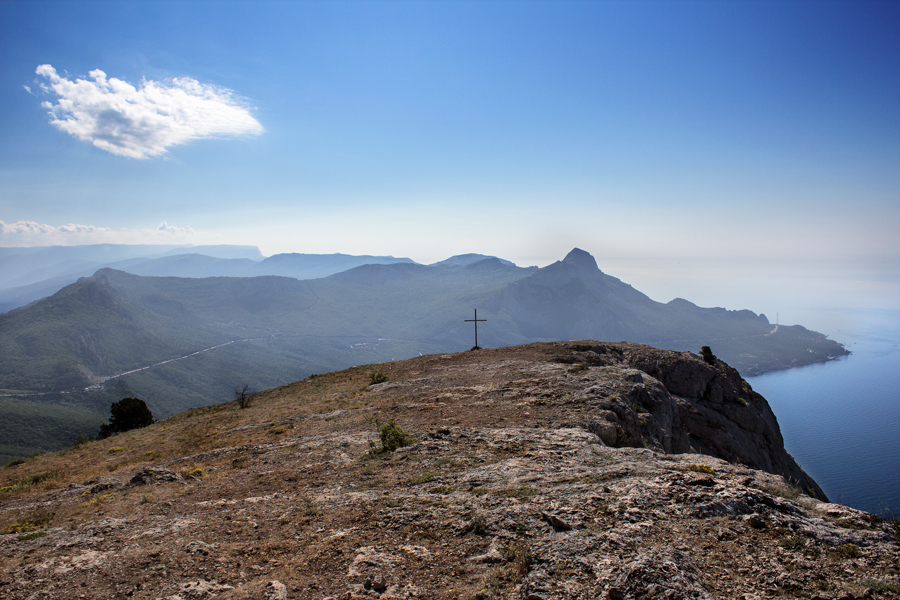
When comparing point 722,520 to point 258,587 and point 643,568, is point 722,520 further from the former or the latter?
point 258,587

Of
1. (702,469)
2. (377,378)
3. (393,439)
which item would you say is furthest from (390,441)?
(377,378)

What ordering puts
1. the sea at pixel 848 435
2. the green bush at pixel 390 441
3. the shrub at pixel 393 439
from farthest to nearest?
the sea at pixel 848 435 → the shrub at pixel 393 439 → the green bush at pixel 390 441

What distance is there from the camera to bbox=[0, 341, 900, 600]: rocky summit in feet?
22.3

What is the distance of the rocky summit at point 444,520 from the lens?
6785 millimetres

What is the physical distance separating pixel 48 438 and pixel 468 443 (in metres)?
185

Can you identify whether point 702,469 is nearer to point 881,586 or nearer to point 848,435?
point 881,586

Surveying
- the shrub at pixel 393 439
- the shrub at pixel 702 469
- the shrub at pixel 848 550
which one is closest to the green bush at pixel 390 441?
the shrub at pixel 393 439

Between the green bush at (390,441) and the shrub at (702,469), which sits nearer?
the shrub at (702,469)

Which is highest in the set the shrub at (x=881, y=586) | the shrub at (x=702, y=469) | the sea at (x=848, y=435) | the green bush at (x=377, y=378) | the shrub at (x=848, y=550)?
the shrub at (x=881, y=586)

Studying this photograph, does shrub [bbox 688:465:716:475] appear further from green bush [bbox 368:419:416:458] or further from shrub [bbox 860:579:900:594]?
green bush [bbox 368:419:416:458]

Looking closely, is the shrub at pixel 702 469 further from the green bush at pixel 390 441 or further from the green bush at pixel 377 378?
the green bush at pixel 377 378

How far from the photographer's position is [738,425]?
3222 cm

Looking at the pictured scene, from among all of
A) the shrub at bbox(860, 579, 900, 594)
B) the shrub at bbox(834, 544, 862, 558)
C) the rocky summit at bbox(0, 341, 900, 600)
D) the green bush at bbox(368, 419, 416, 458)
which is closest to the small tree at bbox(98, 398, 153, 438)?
the rocky summit at bbox(0, 341, 900, 600)

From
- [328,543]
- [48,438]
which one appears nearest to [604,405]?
[328,543]
